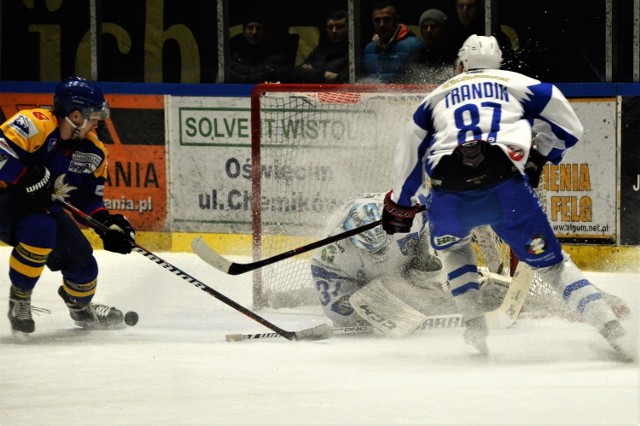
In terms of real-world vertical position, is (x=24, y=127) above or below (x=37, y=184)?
above

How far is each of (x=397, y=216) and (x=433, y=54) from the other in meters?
2.32

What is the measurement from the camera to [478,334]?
4.73 meters

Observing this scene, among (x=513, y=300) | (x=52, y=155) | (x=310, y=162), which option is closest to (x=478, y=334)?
(x=513, y=300)

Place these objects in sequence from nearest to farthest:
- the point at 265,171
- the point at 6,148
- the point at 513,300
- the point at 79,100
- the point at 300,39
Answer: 1. the point at 6,148
2. the point at 79,100
3. the point at 513,300
4. the point at 265,171
5. the point at 300,39

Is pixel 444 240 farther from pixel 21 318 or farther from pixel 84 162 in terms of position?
pixel 21 318

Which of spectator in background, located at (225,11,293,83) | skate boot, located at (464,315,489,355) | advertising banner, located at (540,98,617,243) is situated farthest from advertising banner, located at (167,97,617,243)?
skate boot, located at (464,315,489,355)

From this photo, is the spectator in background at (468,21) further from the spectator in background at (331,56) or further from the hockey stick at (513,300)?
the hockey stick at (513,300)

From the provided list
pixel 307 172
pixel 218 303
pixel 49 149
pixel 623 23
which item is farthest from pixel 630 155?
pixel 49 149

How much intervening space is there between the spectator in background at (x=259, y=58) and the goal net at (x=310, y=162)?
4.06 ft

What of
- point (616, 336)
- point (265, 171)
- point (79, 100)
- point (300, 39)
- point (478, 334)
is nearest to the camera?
point (616, 336)

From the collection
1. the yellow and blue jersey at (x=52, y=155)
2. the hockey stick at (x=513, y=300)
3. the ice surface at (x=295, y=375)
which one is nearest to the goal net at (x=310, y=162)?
the ice surface at (x=295, y=375)

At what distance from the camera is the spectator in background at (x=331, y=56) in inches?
285

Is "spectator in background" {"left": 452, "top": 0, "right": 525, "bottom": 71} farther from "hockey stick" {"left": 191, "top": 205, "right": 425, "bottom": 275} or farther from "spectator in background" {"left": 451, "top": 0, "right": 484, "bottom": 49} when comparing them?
"hockey stick" {"left": 191, "top": 205, "right": 425, "bottom": 275}

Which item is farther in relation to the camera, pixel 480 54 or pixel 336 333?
pixel 336 333
